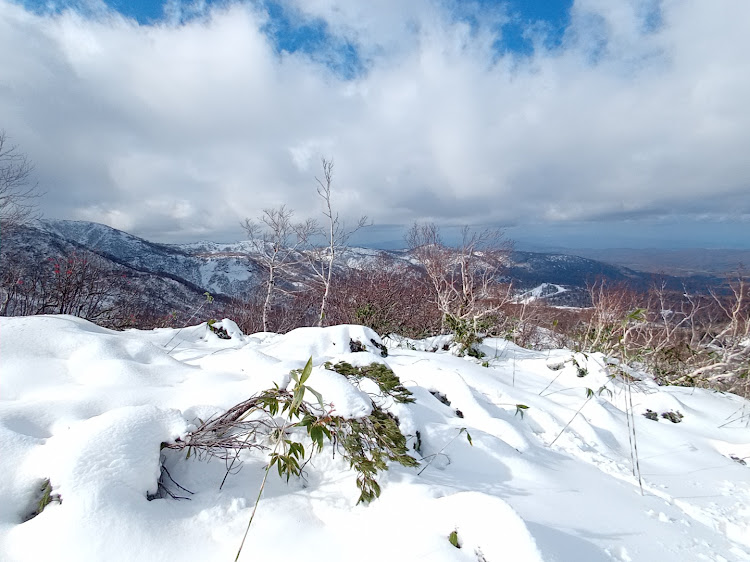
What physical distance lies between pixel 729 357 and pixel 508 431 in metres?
5.60

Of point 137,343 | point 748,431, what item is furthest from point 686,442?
point 137,343

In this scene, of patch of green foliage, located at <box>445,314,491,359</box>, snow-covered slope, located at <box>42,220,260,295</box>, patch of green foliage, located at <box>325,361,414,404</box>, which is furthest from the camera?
snow-covered slope, located at <box>42,220,260,295</box>

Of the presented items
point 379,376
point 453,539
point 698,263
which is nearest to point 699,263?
point 698,263

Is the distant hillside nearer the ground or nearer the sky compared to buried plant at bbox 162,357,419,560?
nearer the ground

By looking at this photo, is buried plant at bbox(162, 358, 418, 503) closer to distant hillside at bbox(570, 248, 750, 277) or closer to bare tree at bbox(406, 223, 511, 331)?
bare tree at bbox(406, 223, 511, 331)

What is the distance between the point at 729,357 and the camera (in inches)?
214

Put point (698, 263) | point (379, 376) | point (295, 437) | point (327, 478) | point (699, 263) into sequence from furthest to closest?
1. point (698, 263)
2. point (699, 263)
3. point (379, 376)
4. point (295, 437)
5. point (327, 478)

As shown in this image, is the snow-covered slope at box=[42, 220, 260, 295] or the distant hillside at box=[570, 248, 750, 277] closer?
the distant hillside at box=[570, 248, 750, 277]

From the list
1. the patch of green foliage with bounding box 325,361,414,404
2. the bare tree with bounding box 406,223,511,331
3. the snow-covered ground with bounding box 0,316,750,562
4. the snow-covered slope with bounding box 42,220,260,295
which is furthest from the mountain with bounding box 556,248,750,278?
the snow-covered slope with bounding box 42,220,260,295

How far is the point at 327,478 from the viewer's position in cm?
163

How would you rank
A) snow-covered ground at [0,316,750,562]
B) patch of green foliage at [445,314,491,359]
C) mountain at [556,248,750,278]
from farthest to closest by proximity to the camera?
mountain at [556,248,750,278] < patch of green foliage at [445,314,491,359] < snow-covered ground at [0,316,750,562]

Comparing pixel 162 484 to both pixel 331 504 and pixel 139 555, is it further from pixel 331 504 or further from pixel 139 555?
pixel 331 504

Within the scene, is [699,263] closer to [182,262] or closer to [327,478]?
[327,478]

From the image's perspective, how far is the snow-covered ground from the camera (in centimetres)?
120
